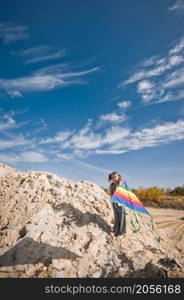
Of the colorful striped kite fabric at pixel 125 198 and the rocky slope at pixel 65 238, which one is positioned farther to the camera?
the colorful striped kite fabric at pixel 125 198

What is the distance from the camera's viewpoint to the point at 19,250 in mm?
4871

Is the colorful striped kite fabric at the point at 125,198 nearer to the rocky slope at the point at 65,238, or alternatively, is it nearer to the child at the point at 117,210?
the child at the point at 117,210

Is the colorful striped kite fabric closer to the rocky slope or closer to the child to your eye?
the child

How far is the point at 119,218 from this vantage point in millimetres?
5121

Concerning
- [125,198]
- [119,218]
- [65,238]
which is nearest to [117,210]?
[119,218]

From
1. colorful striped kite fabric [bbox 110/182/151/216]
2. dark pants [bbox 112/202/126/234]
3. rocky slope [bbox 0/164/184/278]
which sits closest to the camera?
rocky slope [bbox 0/164/184/278]

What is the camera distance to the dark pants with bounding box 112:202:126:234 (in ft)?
16.7

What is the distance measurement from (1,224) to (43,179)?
5.55ft

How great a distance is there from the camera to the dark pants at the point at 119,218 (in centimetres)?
509

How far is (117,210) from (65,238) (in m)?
1.35

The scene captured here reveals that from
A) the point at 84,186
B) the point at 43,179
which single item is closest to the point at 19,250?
the point at 43,179

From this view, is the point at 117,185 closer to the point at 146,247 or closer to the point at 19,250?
the point at 146,247

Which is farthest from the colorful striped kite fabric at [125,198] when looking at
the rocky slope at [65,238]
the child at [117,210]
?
the rocky slope at [65,238]

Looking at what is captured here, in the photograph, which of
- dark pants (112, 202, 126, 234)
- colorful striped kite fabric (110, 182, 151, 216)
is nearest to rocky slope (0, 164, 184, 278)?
dark pants (112, 202, 126, 234)
